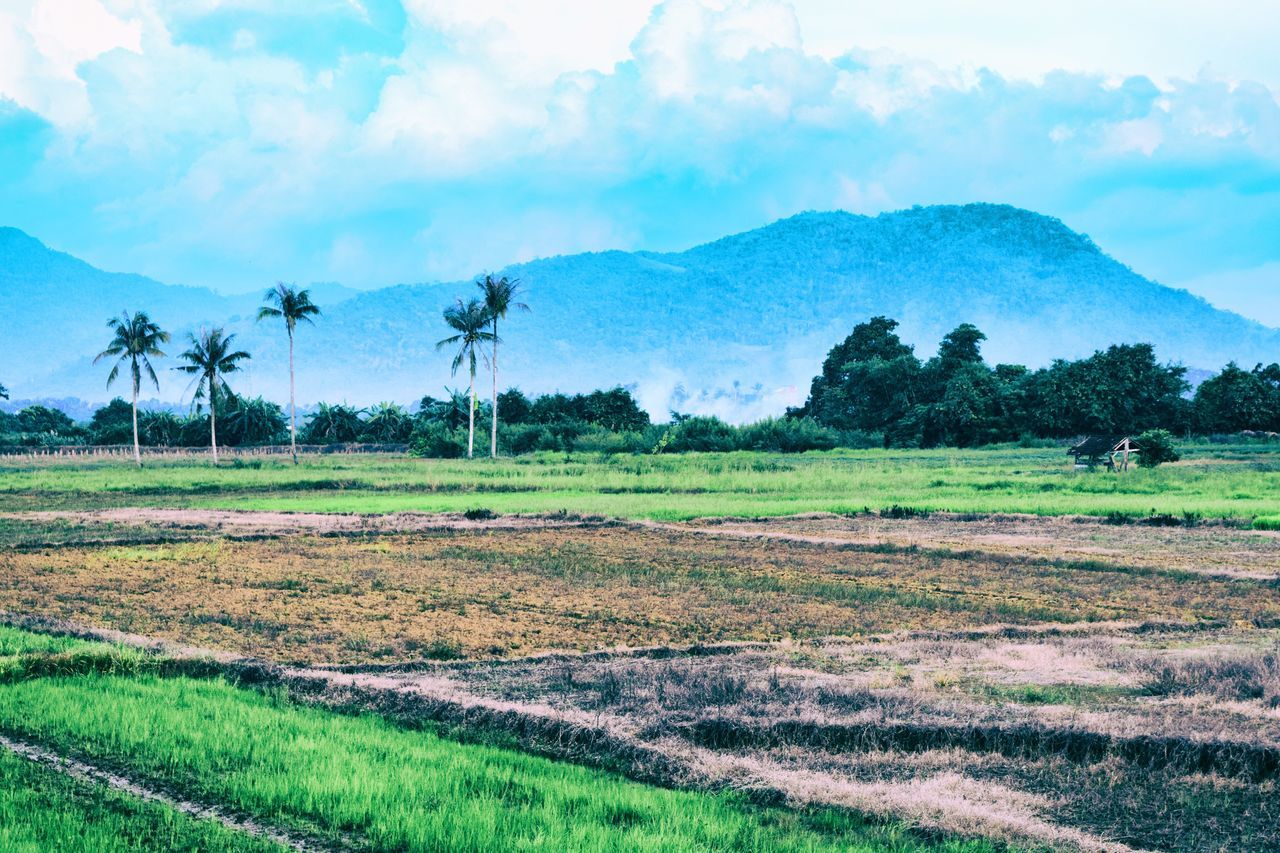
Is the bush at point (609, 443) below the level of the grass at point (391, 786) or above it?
above

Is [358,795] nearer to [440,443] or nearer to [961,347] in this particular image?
[440,443]

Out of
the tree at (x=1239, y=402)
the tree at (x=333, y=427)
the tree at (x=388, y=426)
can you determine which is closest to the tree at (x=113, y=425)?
the tree at (x=333, y=427)

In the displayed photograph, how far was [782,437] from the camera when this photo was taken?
78875mm

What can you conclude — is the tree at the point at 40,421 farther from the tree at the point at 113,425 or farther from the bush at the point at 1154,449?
the bush at the point at 1154,449

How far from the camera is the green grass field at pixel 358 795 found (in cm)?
600

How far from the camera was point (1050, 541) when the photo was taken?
80.7 feet

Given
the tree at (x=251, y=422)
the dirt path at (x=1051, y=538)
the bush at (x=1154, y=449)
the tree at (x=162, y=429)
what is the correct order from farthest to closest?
the tree at (x=251, y=422), the tree at (x=162, y=429), the bush at (x=1154, y=449), the dirt path at (x=1051, y=538)

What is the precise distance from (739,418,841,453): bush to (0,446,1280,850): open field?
5337cm

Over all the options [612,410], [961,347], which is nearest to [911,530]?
[612,410]

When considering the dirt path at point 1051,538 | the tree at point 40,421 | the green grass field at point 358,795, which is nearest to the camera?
the green grass field at point 358,795

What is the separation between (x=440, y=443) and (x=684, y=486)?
1326 inches

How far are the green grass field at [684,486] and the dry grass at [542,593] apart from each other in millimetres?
10393

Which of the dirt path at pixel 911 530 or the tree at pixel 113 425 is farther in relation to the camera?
the tree at pixel 113 425

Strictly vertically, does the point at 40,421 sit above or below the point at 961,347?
below
